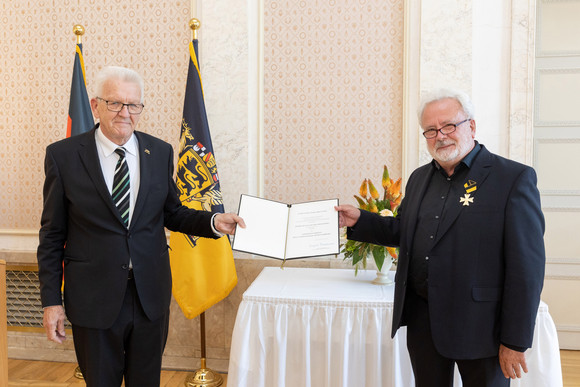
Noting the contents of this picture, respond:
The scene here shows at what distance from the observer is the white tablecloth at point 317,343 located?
7.09 ft

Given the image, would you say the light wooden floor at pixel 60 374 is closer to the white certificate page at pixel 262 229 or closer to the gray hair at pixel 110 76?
the white certificate page at pixel 262 229

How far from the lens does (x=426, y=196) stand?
5.59 feet

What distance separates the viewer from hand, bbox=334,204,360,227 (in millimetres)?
1957

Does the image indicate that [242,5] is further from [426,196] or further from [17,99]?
[426,196]

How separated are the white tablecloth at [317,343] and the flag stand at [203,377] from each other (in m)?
0.97

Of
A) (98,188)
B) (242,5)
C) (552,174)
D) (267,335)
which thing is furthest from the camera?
(552,174)

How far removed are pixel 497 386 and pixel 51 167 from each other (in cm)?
182

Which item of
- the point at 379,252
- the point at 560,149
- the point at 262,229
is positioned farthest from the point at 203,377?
the point at 560,149

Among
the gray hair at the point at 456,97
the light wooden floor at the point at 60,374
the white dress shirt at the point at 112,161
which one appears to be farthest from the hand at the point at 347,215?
the light wooden floor at the point at 60,374

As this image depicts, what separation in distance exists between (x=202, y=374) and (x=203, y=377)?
22 mm

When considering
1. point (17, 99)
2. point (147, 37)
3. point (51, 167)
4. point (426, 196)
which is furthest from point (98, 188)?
point (17, 99)

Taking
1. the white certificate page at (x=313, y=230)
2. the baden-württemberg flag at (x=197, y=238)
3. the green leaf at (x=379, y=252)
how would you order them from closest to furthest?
the white certificate page at (x=313, y=230) < the green leaf at (x=379, y=252) < the baden-württemberg flag at (x=197, y=238)

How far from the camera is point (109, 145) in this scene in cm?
175

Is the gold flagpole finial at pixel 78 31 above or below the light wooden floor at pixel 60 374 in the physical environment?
above
